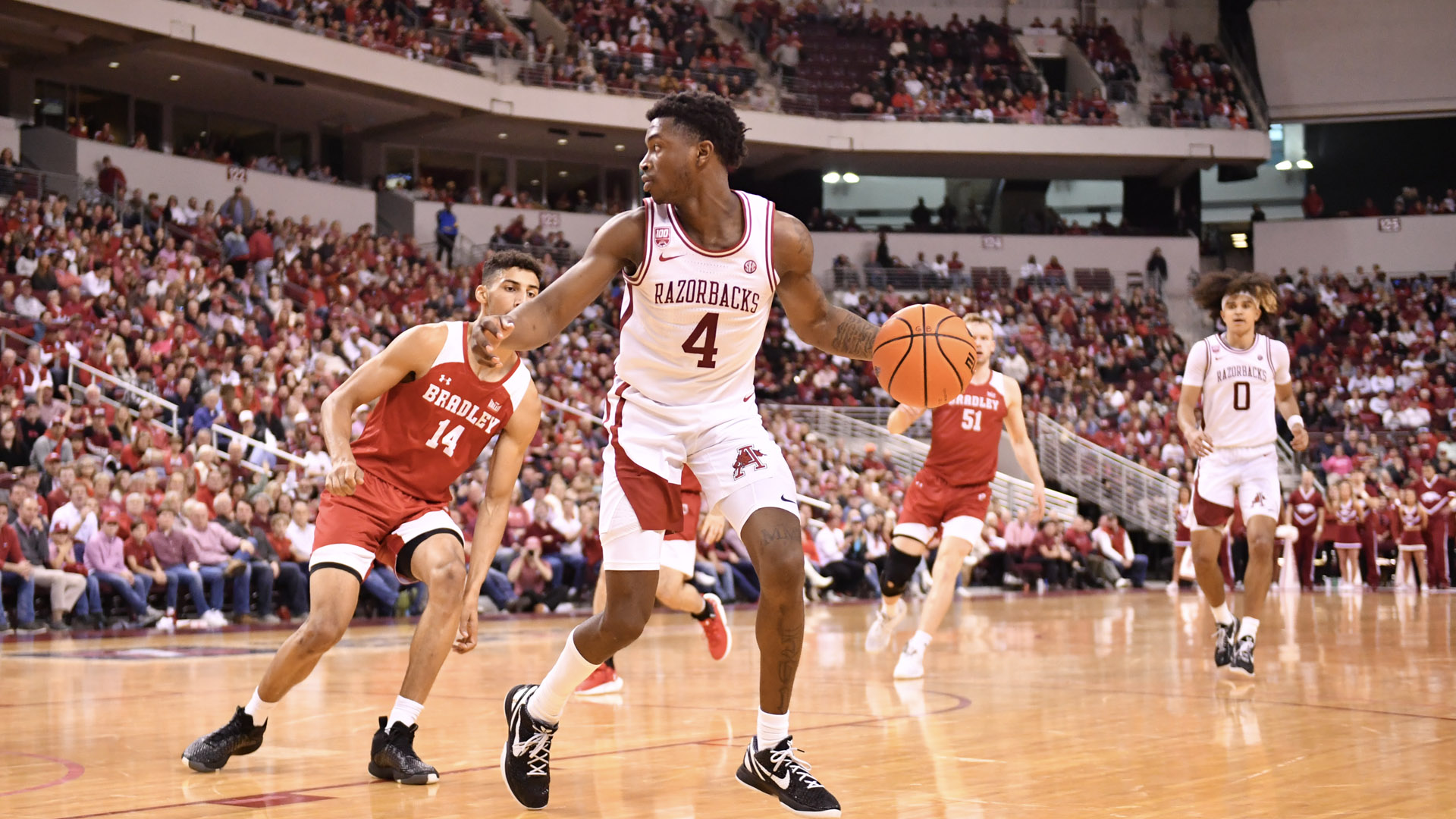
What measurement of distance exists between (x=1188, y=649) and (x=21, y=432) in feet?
34.8

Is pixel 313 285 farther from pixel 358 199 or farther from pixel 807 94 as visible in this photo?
pixel 807 94

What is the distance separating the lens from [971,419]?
29.7 feet

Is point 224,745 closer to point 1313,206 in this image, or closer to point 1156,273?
point 1156,273

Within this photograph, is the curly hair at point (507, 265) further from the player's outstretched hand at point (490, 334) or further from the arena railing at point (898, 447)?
the arena railing at point (898, 447)

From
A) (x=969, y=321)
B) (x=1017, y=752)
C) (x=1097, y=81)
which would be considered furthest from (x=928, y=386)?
(x=1097, y=81)

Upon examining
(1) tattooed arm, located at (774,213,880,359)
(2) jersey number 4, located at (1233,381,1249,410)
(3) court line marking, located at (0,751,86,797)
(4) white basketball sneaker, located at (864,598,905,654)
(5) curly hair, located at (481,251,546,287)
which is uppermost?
(5) curly hair, located at (481,251,546,287)

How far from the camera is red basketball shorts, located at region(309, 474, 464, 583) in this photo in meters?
5.24

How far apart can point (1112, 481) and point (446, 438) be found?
2032 centimetres

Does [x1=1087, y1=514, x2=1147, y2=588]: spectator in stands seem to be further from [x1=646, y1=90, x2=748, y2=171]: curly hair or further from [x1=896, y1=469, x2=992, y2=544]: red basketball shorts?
[x1=646, y1=90, x2=748, y2=171]: curly hair

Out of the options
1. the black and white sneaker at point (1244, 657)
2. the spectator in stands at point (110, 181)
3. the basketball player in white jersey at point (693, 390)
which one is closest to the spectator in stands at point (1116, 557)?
the black and white sneaker at point (1244, 657)

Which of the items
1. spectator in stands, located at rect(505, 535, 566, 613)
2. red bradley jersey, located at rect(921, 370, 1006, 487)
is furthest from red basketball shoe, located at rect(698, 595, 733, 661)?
spectator in stands, located at rect(505, 535, 566, 613)

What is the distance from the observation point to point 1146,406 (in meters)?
26.5

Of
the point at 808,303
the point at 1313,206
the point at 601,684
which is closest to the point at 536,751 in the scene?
the point at 808,303

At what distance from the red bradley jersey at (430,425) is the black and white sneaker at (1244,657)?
183 inches
